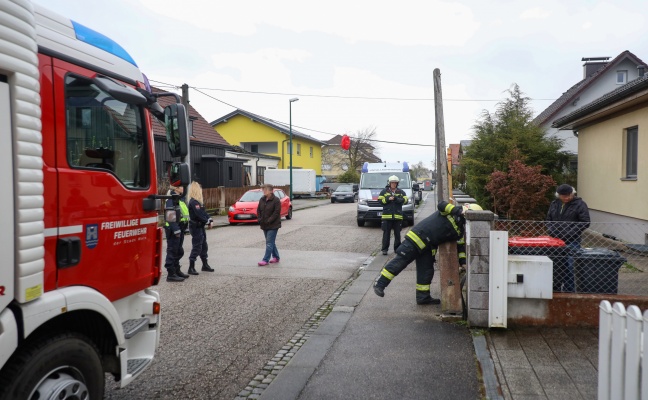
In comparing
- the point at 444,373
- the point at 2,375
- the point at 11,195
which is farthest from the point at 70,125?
the point at 444,373

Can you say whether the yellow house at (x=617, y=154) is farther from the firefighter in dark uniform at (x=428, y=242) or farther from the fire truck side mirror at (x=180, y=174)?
the fire truck side mirror at (x=180, y=174)

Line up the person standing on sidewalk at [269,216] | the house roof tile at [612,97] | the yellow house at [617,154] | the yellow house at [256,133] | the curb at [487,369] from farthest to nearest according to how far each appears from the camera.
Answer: the yellow house at [256,133]
the yellow house at [617,154]
the person standing on sidewalk at [269,216]
the house roof tile at [612,97]
the curb at [487,369]

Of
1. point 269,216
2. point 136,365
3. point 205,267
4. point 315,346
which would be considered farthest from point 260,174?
point 136,365

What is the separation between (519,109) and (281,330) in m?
14.0

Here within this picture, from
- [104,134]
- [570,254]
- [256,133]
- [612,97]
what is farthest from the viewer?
[256,133]

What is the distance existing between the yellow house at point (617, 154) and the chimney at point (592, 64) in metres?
24.4

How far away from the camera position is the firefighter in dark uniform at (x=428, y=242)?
680cm

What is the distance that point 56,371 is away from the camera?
3039 millimetres

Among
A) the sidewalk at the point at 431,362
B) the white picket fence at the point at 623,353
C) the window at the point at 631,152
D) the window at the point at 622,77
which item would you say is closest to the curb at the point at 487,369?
the sidewalk at the point at 431,362

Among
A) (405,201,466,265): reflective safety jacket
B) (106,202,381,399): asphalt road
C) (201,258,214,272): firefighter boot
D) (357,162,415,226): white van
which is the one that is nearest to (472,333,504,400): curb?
(405,201,466,265): reflective safety jacket

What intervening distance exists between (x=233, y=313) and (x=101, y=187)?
3.98 metres

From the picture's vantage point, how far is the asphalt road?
475 cm

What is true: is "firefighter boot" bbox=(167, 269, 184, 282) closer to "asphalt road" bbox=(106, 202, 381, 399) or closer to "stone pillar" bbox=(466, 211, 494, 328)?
"asphalt road" bbox=(106, 202, 381, 399)

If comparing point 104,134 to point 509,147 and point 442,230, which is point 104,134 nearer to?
point 442,230
